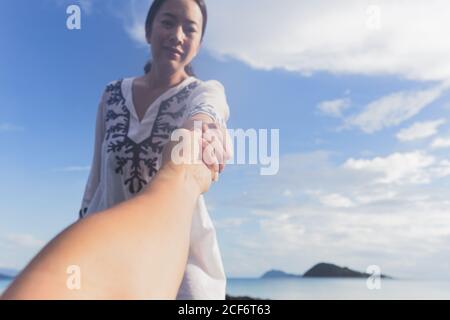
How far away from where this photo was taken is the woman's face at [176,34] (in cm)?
96

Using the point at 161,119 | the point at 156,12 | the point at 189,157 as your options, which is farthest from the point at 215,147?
the point at 156,12

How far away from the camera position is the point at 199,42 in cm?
100

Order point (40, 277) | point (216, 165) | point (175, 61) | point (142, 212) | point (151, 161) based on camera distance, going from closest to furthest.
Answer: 1. point (40, 277)
2. point (142, 212)
3. point (216, 165)
4. point (151, 161)
5. point (175, 61)

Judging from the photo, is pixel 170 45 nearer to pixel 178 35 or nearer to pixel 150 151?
pixel 178 35

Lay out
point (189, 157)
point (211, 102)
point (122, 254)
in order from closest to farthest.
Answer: point (122, 254) < point (189, 157) < point (211, 102)

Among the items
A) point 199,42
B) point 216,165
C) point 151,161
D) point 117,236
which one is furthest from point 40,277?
point 199,42

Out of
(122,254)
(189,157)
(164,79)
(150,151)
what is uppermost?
(164,79)

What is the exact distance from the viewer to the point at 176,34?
0.96 m

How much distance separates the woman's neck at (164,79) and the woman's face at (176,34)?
0.03 ft

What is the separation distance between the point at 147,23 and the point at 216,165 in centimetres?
48

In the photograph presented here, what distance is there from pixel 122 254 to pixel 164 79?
2.17 ft

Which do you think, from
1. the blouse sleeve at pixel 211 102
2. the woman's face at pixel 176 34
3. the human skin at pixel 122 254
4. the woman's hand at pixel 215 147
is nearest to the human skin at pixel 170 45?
the woman's face at pixel 176 34
